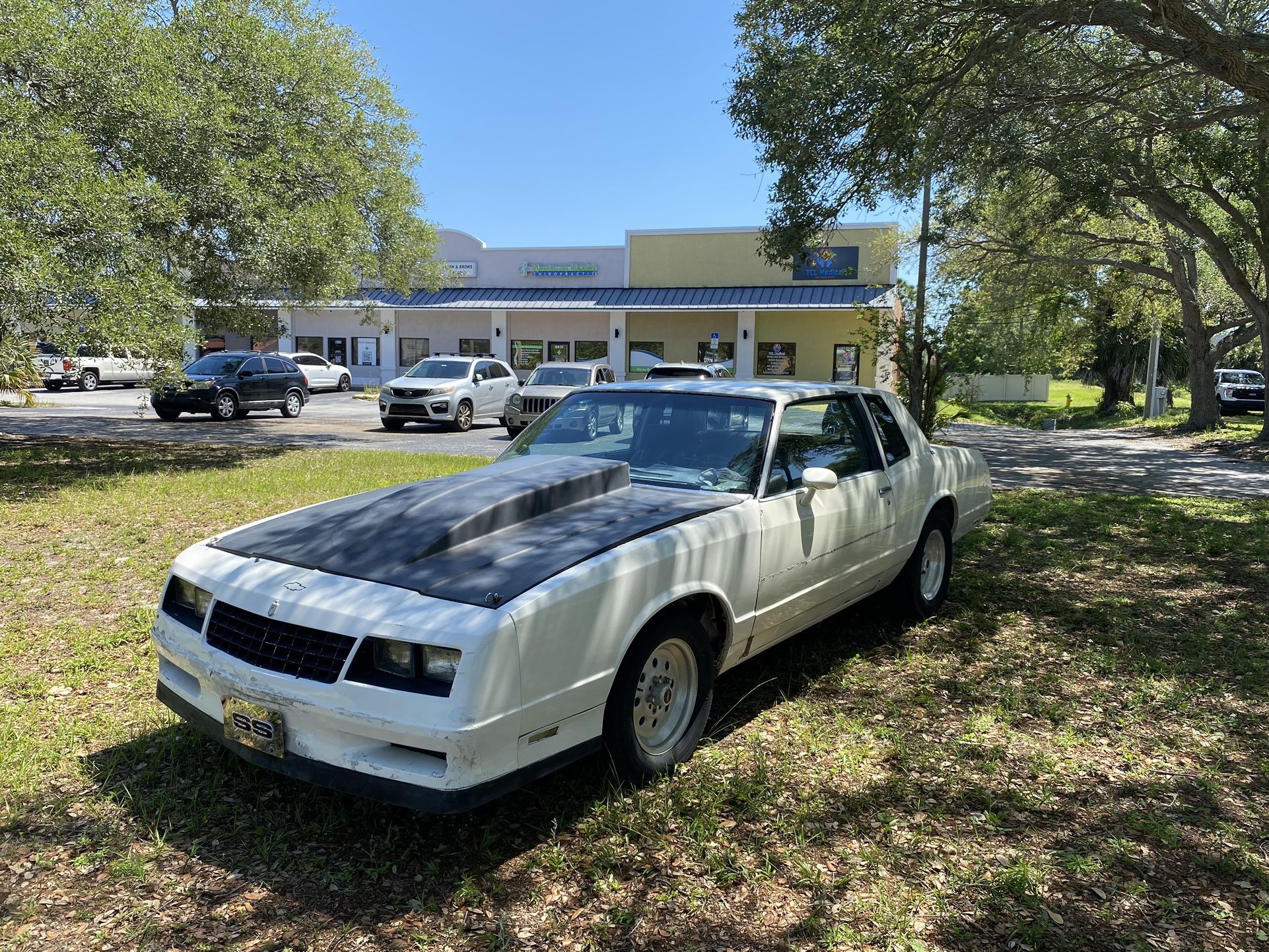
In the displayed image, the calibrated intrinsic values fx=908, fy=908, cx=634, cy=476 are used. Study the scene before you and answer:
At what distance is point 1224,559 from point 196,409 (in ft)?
70.7

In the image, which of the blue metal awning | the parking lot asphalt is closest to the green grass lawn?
the parking lot asphalt

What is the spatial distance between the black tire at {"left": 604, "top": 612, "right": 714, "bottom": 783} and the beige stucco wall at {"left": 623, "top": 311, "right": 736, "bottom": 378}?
1361 inches

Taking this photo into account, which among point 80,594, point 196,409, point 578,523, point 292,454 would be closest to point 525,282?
point 196,409

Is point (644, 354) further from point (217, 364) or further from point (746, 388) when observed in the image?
point (746, 388)

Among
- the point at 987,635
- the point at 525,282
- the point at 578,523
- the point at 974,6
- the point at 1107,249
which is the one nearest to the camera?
the point at 578,523

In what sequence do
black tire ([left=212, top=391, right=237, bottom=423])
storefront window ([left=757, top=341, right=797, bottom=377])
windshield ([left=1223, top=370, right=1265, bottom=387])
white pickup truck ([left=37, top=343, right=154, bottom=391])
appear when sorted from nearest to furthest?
1. black tire ([left=212, top=391, right=237, bottom=423])
2. white pickup truck ([left=37, top=343, right=154, bottom=391])
3. windshield ([left=1223, top=370, right=1265, bottom=387])
4. storefront window ([left=757, top=341, right=797, bottom=377])

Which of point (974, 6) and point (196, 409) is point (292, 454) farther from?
point (974, 6)

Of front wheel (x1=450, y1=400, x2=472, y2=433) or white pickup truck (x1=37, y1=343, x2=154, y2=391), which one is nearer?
front wheel (x1=450, y1=400, x2=472, y2=433)

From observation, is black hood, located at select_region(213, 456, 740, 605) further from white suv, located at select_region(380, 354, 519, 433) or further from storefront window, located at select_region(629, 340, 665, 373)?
storefront window, located at select_region(629, 340, 665, 373)

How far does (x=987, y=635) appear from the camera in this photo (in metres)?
5.66

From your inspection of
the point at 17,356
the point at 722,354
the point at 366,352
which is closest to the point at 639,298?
the point at 722,354

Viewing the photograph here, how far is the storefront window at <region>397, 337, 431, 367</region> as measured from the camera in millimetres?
42562

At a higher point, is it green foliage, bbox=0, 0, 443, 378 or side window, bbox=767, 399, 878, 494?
green foliage, bbox=0, 0, 443, 378

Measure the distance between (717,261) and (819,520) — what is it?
34.5 m
